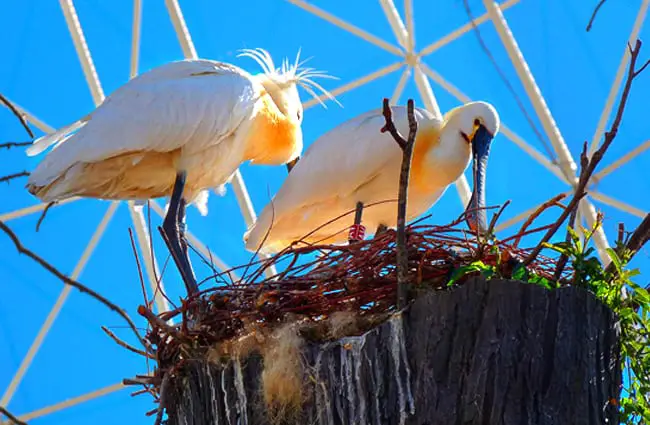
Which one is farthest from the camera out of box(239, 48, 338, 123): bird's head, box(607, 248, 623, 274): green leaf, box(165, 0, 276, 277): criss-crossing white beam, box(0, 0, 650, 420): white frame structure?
box(165, 0, 276, 277): criss-crossing white beam

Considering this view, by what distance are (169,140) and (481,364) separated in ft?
11.7

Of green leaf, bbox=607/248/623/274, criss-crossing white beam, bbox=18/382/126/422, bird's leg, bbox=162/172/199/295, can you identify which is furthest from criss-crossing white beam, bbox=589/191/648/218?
green leaf, bbox=607/248/623/274

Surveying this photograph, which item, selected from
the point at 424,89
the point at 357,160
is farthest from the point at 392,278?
the point at 424,89

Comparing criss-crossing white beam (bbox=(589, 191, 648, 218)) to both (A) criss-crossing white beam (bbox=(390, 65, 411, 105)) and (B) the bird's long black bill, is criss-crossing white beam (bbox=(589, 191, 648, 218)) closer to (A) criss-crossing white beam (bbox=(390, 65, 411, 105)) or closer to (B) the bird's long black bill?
(A) criss-crossing white beam (bbox=(390, 65, 411, 105))

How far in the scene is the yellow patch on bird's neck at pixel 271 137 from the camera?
9.12 metres

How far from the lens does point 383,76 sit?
40.3 feet

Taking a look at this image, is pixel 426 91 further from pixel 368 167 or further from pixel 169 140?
pixel 169 140

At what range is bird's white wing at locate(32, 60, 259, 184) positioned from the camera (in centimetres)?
857

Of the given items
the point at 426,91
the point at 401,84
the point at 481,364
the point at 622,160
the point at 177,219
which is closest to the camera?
the point at 481,364

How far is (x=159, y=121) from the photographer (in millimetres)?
8633

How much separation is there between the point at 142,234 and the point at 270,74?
9.78 feet

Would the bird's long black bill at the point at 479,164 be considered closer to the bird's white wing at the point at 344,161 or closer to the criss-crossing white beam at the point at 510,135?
the bird's white wing at the point at 344,161

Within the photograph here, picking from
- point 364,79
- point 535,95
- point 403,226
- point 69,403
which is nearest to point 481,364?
point 403,226

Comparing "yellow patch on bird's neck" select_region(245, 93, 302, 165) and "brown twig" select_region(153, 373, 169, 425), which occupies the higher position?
"yellow patch on bird's neck" select_region(245, 93, 302, 165)
